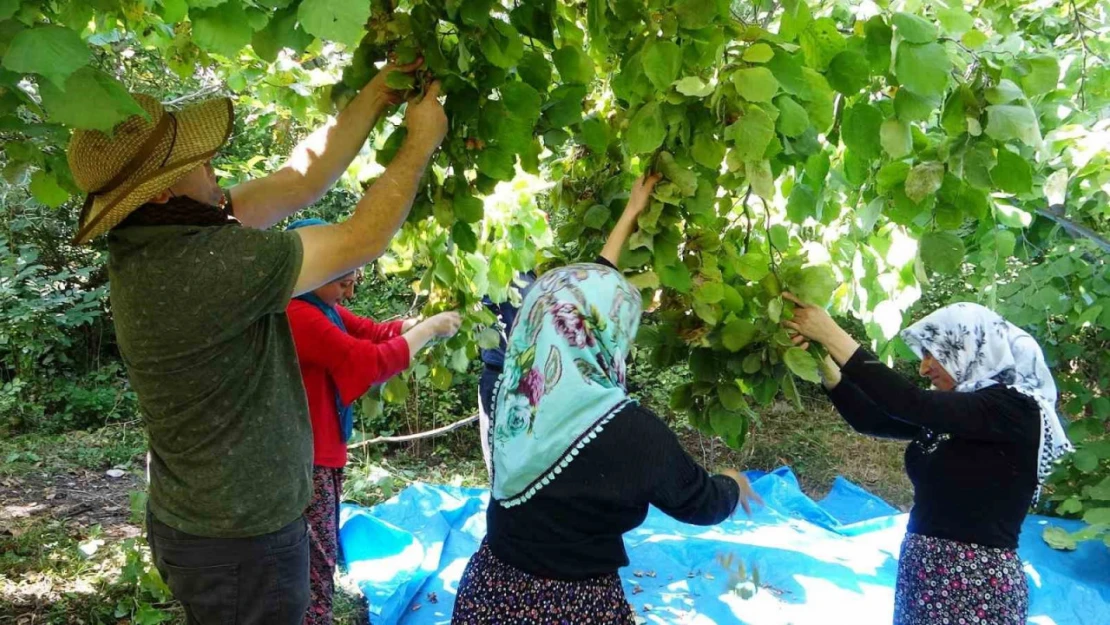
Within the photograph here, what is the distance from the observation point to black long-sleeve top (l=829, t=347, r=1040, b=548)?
2246 mm

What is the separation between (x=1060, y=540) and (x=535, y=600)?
3901 millimetres

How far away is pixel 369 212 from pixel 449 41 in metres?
0.40

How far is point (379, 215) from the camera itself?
1.57 meters

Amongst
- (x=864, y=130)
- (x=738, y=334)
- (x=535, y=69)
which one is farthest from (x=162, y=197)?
(x=864, y=130)

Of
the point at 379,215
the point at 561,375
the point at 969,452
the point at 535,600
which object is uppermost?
the point at 379,215

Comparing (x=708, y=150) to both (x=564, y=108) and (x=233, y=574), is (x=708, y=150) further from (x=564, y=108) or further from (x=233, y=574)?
(x=233, y=574)

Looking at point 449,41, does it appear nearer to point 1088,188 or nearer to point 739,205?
point 739,205

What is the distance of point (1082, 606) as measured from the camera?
4.01 m

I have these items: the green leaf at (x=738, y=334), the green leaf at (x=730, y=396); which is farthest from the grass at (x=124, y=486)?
the green leaf at (x=738, y=334)

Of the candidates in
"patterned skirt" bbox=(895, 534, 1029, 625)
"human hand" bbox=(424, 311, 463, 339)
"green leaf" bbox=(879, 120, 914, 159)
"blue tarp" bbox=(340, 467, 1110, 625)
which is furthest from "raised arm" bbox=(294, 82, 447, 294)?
"blue tarp" bbox=(340, 467, 1110, 625)

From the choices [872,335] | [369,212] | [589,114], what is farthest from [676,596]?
[369,212]

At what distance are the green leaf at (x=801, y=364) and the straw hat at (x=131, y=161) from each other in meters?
1.27

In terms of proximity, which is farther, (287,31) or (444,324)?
(444,324)

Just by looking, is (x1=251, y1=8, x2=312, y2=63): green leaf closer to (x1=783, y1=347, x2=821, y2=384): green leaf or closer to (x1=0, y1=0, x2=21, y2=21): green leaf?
(x1=0, y1=0, x2=21, y2=21): green leaf
